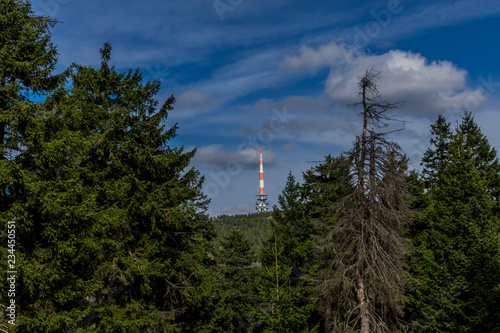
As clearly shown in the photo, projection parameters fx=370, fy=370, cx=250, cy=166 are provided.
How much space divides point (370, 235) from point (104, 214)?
9102 millimetres

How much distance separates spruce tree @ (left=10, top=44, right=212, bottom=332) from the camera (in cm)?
1023

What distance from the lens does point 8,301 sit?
1003 cm


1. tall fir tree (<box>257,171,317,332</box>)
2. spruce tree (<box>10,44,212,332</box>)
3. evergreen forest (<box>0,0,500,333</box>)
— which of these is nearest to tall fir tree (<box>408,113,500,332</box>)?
evergreen forest (<box>0,0,500,333</box>)

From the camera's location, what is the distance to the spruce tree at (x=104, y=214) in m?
10.2

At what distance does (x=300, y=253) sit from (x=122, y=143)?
1914 cm

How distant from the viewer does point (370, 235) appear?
1297 cm

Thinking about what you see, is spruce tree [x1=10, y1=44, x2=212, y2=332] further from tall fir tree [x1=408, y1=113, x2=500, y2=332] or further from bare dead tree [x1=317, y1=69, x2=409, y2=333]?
tall fir tree [x1=408, y1=113, x2=500, y2=332]

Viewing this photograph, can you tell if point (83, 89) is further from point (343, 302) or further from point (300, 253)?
point (300, 253)

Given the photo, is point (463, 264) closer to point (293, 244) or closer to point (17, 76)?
point (293, 244)

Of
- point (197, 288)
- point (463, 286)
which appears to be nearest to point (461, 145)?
point (463, 286)

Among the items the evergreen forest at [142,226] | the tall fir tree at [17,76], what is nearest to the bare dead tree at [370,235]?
the evergreen forest at [142,226]

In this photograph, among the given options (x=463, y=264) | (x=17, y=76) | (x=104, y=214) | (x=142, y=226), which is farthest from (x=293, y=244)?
(x=17, y=76)

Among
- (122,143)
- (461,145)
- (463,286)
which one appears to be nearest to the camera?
(122,143)

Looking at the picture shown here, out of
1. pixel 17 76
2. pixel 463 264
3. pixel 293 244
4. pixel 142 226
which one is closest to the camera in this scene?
pixel 17 76
